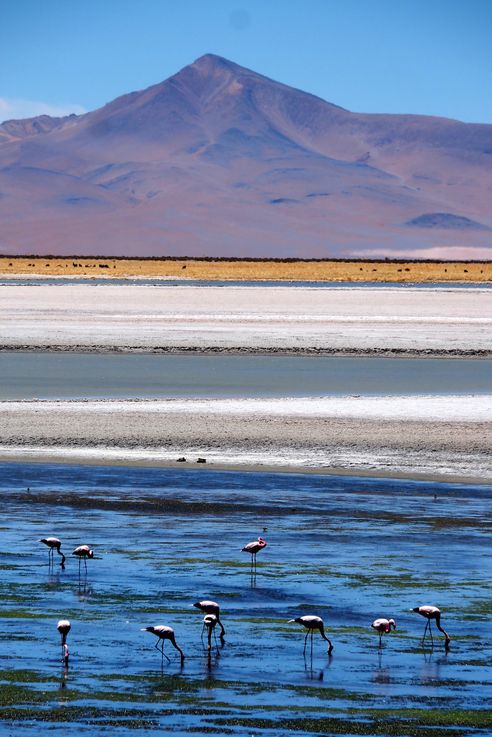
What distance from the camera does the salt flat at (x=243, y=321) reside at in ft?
135

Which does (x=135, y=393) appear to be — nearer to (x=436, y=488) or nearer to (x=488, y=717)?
(x=436, y=488)

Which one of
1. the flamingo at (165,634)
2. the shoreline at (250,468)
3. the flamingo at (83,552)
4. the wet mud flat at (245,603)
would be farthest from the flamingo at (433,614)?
the shoreline at (250,468)

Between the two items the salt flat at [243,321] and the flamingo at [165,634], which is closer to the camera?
the flamingo at [165,634]

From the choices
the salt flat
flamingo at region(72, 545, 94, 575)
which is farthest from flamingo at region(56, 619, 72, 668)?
the salt flat

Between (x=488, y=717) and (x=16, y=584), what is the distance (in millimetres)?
4847

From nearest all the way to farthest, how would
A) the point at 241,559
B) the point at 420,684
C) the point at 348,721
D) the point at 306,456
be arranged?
the point at 348,721 → the point at 420,684 → the point at 241,559 → the point at 306,456

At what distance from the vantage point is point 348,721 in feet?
28.8

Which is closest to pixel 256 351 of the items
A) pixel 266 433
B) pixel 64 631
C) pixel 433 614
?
pixel 266 433

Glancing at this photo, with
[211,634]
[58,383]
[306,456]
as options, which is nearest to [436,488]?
[306,456]

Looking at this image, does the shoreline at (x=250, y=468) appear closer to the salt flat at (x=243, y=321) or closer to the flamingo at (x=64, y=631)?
the flamingo at (x=64, y=631)

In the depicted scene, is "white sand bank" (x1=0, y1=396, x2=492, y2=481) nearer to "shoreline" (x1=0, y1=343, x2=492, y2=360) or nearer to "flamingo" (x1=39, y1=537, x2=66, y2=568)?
"flamingo" (x1=39, y1=537, x2=66, y2=568)

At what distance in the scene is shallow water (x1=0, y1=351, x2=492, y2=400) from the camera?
28484 mm

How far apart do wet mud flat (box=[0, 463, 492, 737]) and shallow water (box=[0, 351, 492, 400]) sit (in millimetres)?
10116

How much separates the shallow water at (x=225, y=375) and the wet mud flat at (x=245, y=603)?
10.1 meters
